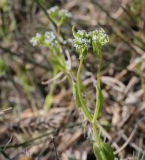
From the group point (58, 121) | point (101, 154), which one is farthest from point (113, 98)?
point (101, 154)

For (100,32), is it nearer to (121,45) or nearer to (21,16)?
(121,45)

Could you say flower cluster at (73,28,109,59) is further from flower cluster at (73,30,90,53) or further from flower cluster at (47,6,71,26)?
flower cluster at (47,6,71,26)

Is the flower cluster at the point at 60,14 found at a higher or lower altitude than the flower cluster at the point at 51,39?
higher

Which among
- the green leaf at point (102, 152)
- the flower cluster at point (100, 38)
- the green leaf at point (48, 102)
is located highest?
the flower cluster at point (100, 38)

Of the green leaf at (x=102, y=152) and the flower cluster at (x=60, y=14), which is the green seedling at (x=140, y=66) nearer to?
the flower cluster at (x=60, y=14)

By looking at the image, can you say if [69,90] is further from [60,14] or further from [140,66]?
[60,14]

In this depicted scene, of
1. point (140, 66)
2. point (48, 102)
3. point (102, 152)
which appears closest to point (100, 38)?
point (102, 152)

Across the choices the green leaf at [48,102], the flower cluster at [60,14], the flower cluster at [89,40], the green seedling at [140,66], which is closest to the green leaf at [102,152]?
the flower cluster at [89,40]

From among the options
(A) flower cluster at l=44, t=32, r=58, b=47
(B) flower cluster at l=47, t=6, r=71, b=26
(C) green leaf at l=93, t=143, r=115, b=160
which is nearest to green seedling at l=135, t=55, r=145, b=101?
(B) flower cluster at l=47, t=6, r=71, b=26
